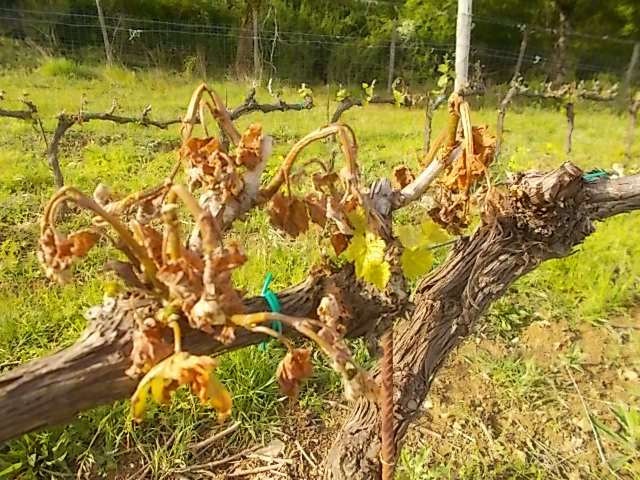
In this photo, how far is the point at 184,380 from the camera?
66cm

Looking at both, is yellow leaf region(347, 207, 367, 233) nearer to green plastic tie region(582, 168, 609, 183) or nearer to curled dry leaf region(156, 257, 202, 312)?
curled dry leaf region(156, 257, 202, 312)

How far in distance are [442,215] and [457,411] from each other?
53.4 inches

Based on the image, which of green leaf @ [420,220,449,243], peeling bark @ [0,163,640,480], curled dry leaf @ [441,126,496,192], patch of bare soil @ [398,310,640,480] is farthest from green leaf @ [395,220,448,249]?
patch of bare soil @ [398,310,640,480]

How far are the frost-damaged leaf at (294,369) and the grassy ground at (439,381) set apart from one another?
1315 mm

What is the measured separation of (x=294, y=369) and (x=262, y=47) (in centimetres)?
1079

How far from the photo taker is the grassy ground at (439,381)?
1.98 meters

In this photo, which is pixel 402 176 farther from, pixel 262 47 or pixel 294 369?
pixel 262 47

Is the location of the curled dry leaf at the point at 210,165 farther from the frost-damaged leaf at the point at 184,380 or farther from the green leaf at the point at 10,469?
the green leaf at the point at 10,469

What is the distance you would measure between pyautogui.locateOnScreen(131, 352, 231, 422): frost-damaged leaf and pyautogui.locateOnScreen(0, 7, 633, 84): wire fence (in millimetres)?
8679

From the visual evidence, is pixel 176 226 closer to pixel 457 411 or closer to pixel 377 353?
pixel 377 353

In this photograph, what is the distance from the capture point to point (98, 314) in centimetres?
81

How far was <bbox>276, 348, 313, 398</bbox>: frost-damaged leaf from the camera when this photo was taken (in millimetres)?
790

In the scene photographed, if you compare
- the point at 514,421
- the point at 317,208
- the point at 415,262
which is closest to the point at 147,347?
the point at 317,208

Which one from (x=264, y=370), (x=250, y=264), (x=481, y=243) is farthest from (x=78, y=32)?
(x=481, y=243)
